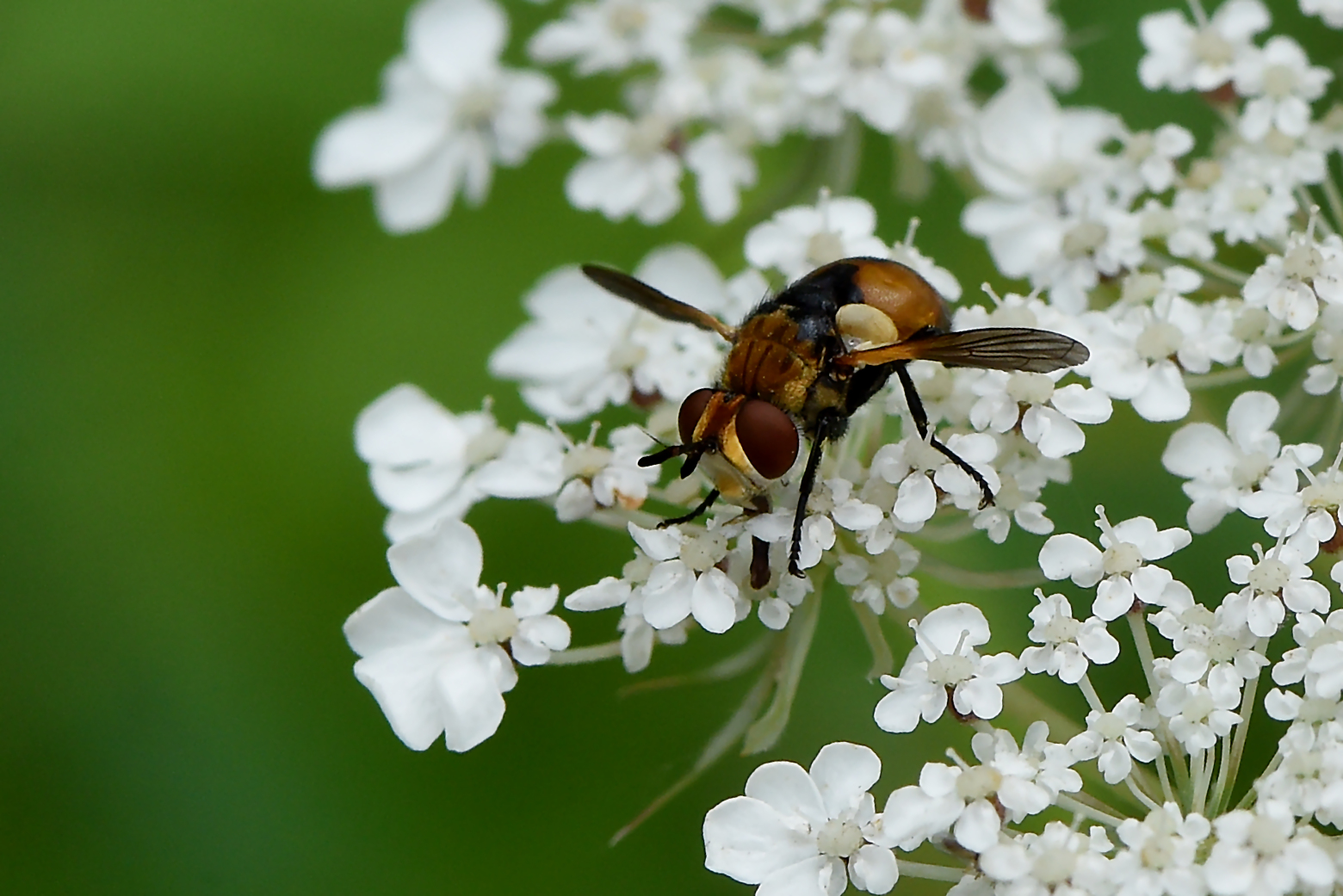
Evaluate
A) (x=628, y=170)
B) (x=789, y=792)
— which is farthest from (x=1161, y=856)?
(x=628, y=170)

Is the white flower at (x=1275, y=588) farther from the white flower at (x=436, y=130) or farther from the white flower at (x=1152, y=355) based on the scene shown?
the white flower at (x=436, y=130)

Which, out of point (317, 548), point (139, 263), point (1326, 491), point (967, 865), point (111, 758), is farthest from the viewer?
point (139, 263)

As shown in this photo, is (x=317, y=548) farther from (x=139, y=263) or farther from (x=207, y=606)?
(x=139, y=263)

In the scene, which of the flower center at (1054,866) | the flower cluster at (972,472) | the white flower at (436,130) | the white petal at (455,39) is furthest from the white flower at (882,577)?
the white petal at (455,39)

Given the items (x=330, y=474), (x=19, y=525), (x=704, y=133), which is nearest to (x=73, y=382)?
(x=19, y=525)

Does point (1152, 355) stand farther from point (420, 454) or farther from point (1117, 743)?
point (420, 454)
